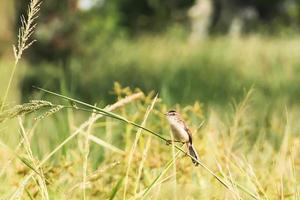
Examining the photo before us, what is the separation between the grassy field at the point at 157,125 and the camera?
2.04 metres

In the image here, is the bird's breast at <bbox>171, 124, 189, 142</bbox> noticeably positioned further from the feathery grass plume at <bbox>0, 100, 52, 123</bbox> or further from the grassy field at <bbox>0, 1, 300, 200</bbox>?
the feathery grass plume at <bbox>0, 100, 52, 123</bbox>

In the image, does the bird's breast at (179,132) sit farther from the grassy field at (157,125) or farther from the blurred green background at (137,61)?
the blurred green background at (137,61)

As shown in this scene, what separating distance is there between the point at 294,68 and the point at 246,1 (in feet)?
58.2

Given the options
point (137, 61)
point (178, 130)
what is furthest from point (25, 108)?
point (137, 61)

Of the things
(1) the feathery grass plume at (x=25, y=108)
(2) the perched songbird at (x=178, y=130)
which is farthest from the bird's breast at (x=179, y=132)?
(1) the feathery grass plume at (x=25, y=108)

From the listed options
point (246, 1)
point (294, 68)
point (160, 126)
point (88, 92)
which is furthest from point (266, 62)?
point (246, 1)

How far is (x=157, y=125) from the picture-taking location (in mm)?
3359

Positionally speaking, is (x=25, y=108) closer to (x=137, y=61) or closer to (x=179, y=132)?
(x=179, y=132)

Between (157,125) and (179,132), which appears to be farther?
(157,125)

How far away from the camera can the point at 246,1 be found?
2830 centimetres

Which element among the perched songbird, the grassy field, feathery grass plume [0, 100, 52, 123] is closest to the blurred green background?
the grassy field

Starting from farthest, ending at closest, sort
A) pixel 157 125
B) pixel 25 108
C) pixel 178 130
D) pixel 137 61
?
pixel 137 61, pixel 157 125, pixel 178 130, pixel 25 108

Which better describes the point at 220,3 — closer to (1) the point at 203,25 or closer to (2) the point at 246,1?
(2) the point at 246,1

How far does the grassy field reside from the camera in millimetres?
Answer: 2043
